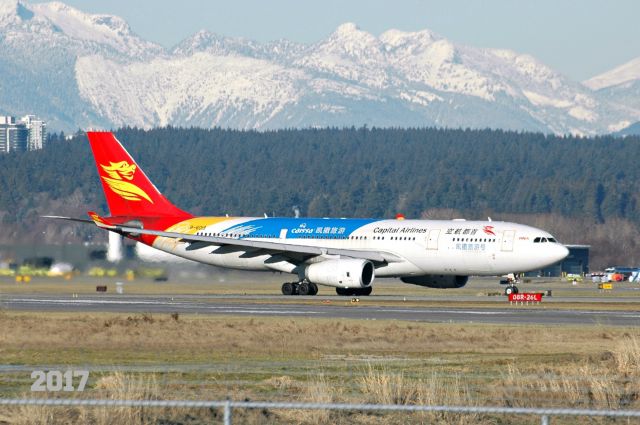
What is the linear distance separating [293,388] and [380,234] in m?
48.1

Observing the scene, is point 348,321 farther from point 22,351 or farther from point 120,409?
point 120,409

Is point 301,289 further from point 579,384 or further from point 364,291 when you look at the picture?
point 579,384

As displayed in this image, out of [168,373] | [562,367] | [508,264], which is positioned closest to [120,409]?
[168,373]

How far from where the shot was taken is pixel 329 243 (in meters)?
79.4

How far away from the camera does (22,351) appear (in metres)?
39.6

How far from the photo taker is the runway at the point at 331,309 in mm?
55750

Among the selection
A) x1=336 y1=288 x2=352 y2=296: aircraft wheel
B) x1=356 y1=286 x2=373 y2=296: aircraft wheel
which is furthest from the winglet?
x1=356 y1=286 x2=373 y2=296: aircraft wheel

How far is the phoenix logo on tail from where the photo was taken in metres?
86.4

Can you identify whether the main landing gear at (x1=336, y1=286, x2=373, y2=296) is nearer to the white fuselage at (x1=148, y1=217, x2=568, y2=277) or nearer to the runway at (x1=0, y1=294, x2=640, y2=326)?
the white fuselage at (x1=148, y1=217, x2=568, y2=277)

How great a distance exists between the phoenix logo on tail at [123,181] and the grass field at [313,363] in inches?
1208

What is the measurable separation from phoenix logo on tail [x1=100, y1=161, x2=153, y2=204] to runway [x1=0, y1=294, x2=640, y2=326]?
521 inches

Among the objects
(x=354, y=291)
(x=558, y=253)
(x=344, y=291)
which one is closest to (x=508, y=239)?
(x=558, y=253)

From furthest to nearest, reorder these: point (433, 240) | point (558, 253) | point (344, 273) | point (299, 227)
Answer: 1. point (299, 227)
2. point (433, 240)
3. point (558, 253)
4. point (344, 273)
